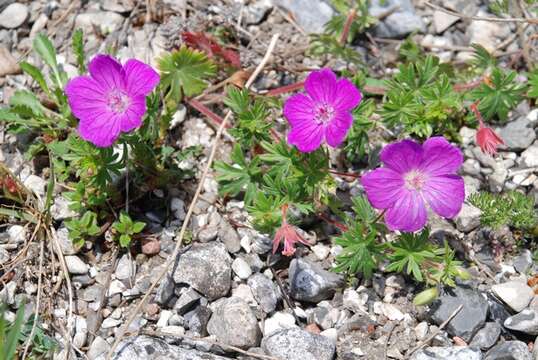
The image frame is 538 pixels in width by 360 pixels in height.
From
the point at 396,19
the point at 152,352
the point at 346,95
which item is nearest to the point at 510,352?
the point at 346,95

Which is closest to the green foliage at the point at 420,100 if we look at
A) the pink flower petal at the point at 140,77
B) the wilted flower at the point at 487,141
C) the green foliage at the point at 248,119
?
the wilted flower at the point at 487,141

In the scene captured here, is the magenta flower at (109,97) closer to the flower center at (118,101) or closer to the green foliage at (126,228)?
the flower center at (118,101)

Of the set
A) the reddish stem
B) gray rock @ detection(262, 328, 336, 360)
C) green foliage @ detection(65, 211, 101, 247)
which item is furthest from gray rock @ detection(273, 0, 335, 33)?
gray rock @ detection(262, 328, 336, 360)

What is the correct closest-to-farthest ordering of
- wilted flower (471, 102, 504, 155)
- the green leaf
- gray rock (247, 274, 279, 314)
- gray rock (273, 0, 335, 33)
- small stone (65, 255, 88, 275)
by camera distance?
gray rock (247, 274, 279, 314) → small stone (65, 255, 88, 275) → wilted flower (471, 102, 504, 155) → the green leaf → gray rock (273, 0, 335, 33)

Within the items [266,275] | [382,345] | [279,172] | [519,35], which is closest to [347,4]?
[519,35]

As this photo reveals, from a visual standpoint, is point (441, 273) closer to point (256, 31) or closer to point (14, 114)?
point (256, 31)

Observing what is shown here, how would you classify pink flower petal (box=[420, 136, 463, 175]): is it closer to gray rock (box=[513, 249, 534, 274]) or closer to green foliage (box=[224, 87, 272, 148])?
gray rock (box=[513, 249, 534, 274])
